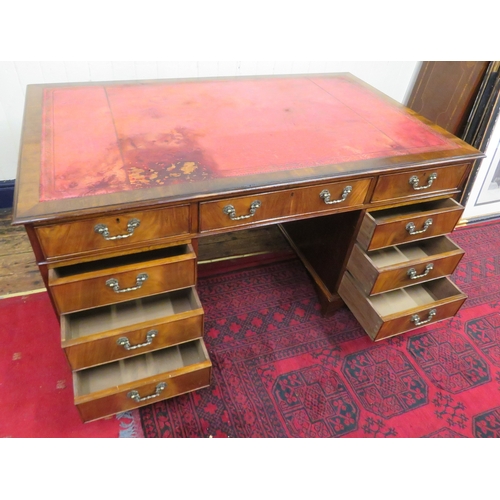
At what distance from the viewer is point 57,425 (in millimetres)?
1255

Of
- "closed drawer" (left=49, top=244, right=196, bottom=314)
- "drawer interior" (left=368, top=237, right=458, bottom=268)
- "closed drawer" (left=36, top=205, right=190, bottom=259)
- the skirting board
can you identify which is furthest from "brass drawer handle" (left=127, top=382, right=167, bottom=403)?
the skirting board

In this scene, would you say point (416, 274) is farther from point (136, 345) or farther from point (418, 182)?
point (136, 345)

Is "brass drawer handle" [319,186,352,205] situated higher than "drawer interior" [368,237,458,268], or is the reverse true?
"brass drawer handle" [319,186,352,205]

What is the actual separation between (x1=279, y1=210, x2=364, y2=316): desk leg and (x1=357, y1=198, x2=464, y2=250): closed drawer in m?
0.05

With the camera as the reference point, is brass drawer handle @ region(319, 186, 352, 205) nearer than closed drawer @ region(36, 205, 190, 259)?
No

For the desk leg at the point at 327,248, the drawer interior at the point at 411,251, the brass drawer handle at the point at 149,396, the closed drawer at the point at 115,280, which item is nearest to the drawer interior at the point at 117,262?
the closed drawer at the point at 115,280

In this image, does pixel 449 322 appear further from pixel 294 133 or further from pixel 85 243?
pixel 85 243

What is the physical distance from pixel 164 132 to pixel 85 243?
1.45ft

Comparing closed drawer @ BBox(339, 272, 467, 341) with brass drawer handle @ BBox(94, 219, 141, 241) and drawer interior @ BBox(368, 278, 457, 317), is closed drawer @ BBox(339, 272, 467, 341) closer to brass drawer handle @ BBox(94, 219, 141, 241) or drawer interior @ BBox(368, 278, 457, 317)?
drawer interior @ BBox(368, 278, 457, 317)

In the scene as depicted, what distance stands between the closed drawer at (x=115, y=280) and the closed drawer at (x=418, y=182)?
25.7 inches

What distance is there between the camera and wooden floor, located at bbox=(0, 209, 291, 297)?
66.1 inches

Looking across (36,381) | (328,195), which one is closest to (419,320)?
(328,195)

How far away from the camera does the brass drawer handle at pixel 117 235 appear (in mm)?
980

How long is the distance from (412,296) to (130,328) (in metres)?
1.09
